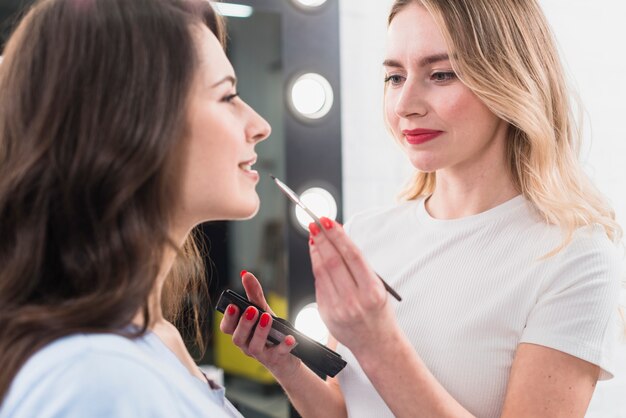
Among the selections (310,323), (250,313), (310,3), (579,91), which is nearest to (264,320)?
(250,313)

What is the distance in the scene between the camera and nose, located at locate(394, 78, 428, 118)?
94cm

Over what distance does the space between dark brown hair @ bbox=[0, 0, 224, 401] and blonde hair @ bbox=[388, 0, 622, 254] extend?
46cm

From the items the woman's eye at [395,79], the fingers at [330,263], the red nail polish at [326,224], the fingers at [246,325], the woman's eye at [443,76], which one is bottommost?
the fingers at [246,325]

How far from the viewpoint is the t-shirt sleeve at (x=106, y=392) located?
498 mm

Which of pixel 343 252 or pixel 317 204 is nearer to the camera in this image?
pixel 343 252

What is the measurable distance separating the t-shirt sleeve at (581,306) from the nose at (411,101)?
270mm

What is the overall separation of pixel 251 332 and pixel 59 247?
342mm

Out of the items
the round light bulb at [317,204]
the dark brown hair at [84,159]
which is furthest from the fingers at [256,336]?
the round light bulb at [317,204]

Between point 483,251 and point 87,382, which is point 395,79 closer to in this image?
point 483,251

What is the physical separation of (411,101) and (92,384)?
1.98 feet

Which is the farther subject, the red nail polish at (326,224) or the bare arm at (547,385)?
the bare arm at (547,385)

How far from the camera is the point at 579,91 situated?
1.51 meters

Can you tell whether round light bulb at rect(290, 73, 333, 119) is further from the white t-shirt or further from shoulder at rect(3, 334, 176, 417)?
shoulder at rect(3, 334, 176, 417)

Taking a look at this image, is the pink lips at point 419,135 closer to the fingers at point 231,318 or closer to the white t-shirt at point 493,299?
the white t-shirt at point 493,299
